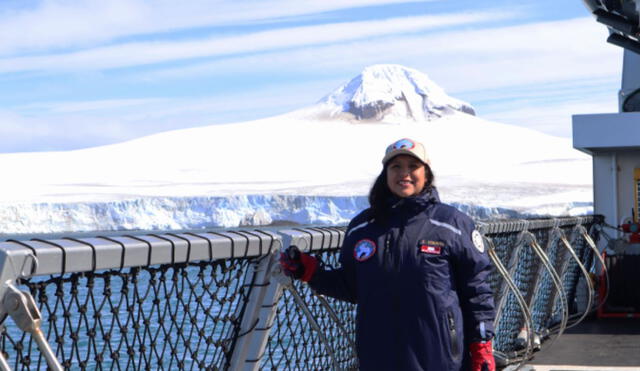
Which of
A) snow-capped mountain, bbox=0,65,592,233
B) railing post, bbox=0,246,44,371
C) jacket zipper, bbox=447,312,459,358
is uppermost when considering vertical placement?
railing post, bbox=0,246,44,371

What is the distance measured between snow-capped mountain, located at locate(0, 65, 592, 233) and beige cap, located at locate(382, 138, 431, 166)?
50.4 m

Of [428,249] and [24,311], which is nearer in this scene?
[24,311]

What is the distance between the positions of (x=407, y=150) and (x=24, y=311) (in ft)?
4.22

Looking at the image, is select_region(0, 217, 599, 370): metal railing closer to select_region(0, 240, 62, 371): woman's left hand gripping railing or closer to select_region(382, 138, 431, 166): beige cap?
select_region(0, 240, 62, 371): woman's left hand gripping railing

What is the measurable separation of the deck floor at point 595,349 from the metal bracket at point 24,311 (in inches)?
163

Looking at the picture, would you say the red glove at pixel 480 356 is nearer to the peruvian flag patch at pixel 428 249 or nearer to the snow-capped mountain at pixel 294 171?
the peruvian flag patch at pixel 428 249

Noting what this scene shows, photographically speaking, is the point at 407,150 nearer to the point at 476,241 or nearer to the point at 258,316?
the point at 476,241

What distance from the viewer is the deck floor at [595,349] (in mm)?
5684

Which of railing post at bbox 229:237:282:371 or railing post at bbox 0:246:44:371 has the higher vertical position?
railing post at bbox 0:246:44:371

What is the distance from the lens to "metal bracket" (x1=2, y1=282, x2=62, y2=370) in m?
1.73

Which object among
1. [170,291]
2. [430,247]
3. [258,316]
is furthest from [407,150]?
[170,291]

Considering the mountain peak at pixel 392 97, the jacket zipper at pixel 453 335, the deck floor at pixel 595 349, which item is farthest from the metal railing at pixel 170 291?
the mountain peak at pixel 392 97

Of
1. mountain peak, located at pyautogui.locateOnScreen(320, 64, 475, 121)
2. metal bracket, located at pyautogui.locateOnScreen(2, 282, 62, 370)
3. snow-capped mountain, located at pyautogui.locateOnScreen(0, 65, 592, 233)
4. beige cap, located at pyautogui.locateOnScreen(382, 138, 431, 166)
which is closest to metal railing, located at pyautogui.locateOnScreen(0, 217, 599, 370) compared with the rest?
metal bracket, located at pyautogui.locateOnScreen(2, 282, 62, 370)

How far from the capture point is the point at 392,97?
120m
